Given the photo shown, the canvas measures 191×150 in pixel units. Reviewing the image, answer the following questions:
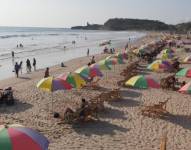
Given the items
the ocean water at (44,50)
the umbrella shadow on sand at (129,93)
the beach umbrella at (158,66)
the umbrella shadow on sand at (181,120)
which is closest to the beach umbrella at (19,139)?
the umbrella shadow on sand at (181,120)

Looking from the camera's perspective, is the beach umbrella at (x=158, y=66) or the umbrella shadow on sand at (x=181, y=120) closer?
the umbrella shadow on sand at (x=181, y=120)

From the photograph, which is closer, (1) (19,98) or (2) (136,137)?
(2) (136,137)

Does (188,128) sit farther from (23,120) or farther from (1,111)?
(1,111)

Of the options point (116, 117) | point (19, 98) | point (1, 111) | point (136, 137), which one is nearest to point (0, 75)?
point (19, 98)

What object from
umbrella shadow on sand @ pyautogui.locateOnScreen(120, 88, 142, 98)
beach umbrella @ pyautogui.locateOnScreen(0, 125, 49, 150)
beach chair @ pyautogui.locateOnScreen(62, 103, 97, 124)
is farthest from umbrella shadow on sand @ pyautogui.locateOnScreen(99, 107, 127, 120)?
beach umbrella @ pyautogui.locateOnScreen(0, 125, 49, 150)

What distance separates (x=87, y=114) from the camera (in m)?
12.3

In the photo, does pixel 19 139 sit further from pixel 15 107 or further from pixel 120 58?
pixel 120 58

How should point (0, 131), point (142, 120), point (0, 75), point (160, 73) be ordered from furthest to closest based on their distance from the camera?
point (0, 75) → point (160, 73) → point (142, 120) → point (0, 131)

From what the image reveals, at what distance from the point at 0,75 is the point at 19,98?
11542 mm

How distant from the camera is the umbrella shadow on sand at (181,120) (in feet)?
40.1

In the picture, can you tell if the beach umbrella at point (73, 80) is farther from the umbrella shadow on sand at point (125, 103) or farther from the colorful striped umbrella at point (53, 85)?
the umbrella shadow on sand at point (125, 103)

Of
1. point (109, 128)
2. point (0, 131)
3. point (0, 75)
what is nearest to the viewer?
point (0, 131)

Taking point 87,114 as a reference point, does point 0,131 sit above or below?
above

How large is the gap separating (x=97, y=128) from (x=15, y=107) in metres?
3.97
